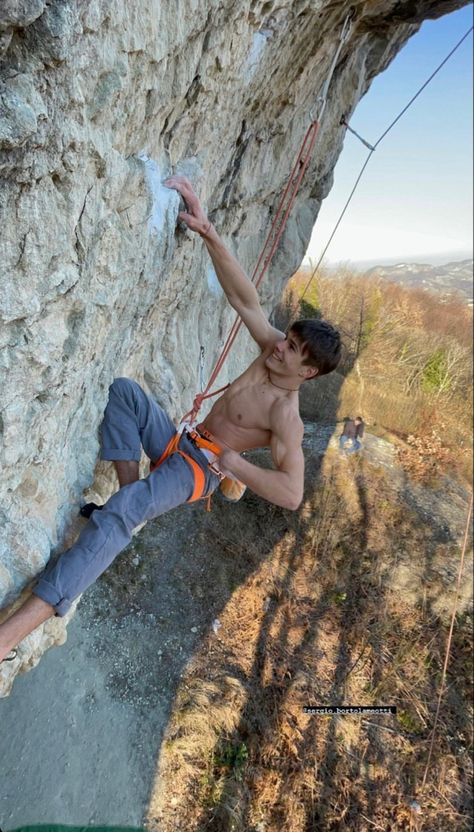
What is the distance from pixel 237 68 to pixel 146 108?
1.07 m

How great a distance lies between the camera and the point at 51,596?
2.03 metres

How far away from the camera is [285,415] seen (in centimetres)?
252

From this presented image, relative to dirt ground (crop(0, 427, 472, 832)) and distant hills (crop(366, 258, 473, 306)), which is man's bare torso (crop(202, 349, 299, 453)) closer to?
dirt ground (crop(0, 427, 472, 832))

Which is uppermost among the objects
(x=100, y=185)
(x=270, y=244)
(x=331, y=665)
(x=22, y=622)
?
(x=100, y=185)

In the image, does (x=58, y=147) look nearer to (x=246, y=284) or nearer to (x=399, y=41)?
(x=246, y=284)

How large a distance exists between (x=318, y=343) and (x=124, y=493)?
121 cm

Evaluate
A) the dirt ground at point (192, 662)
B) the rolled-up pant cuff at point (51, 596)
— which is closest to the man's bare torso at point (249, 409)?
the rolled-up pant cuff at point (51, 596)

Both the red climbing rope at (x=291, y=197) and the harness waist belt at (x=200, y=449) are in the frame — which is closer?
the harness waist belt at (x=200, y=449)

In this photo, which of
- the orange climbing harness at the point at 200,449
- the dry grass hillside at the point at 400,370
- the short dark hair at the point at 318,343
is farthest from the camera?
the dry grass hillside at the point at 400,370

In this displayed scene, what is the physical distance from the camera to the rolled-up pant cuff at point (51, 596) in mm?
2020

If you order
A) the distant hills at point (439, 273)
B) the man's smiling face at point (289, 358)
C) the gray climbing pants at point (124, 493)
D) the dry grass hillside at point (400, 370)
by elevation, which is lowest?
the distant hills at point (439, 273)

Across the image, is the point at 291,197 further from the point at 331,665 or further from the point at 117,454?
the point at 331,665

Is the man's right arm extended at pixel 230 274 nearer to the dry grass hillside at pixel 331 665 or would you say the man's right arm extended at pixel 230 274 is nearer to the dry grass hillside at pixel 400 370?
the dry grass hillside at pixel 331 665

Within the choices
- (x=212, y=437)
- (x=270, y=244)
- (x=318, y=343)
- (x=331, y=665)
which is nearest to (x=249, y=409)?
(x=212, y=437)
